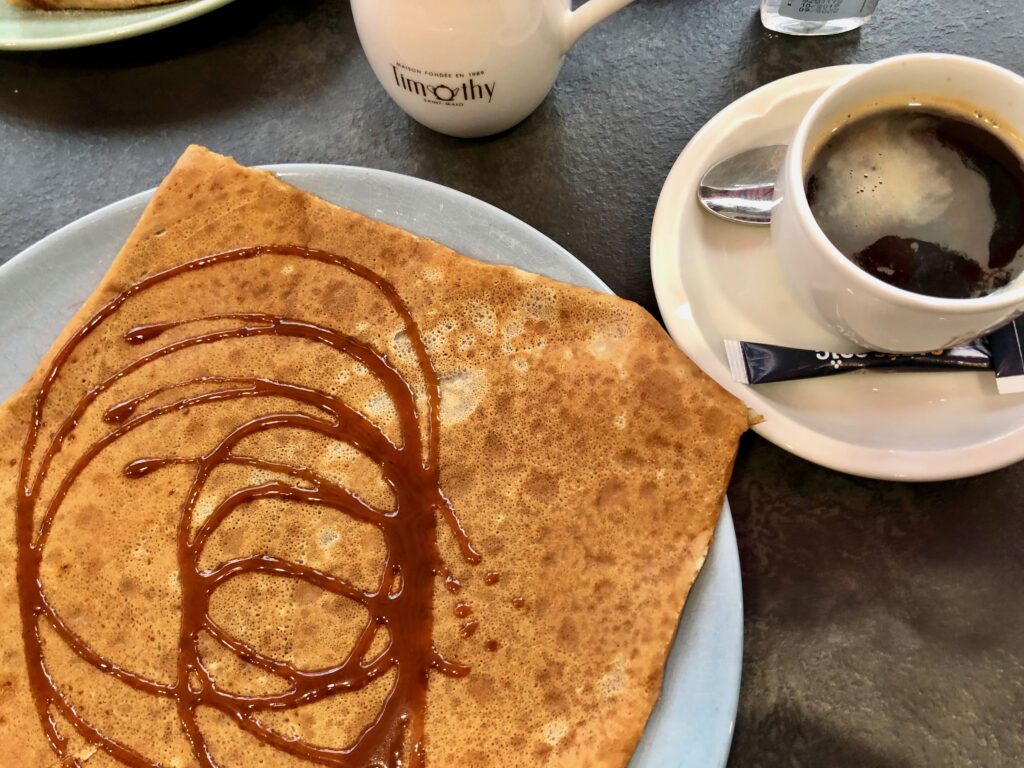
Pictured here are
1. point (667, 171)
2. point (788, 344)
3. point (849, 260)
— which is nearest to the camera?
point (849, 260)

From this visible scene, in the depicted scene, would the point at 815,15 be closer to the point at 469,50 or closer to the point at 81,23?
the point at 469,50

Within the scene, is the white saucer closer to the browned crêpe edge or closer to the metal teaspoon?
the metal teaspoon

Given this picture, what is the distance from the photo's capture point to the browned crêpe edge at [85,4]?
137 centimetres

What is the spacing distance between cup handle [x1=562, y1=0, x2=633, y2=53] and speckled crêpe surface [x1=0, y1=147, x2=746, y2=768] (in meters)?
0.38

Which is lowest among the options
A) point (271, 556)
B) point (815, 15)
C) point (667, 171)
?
point (271, 556)

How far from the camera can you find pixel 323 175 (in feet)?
3.82

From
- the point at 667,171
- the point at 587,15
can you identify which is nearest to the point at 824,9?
the point at 667,171

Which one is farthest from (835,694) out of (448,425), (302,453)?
(302,453)

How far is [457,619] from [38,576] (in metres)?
0.56

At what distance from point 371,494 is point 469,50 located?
62cm

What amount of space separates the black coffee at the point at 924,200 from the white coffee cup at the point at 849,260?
0.02 metres

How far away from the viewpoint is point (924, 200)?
1.03 m

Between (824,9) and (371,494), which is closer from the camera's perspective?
(371,494)

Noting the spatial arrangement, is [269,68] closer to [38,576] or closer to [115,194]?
[115,194]
